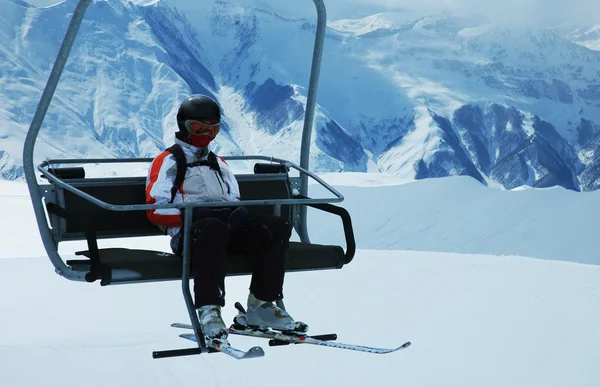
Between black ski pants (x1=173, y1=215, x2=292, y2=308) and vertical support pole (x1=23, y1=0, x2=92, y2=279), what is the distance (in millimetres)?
562

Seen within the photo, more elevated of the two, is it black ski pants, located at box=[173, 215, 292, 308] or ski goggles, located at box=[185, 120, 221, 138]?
ski goggles, located at box=[185, 120, 221, 138]

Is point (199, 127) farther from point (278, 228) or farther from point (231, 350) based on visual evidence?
point (231, 350)

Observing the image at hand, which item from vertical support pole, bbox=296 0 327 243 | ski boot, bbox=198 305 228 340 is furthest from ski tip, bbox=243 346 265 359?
vertical support pole, bbox=296 0 327 243

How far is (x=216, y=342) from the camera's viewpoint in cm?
369

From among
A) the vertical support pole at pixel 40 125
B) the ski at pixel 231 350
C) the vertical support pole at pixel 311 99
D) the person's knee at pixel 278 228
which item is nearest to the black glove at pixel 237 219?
the person's knee at pixel 278 228

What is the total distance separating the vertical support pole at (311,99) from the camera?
4.88 meters

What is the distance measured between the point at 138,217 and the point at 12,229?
927 centimetres

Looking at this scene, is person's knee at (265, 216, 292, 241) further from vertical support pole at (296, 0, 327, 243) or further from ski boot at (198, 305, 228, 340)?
vertical support pole at (296, 0, 327, 243)

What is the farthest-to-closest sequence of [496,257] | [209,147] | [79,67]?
[79,67], [496,257], [209,147]

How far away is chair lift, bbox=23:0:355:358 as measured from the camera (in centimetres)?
371

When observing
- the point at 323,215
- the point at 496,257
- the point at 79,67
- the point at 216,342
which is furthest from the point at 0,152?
the point at 216,342

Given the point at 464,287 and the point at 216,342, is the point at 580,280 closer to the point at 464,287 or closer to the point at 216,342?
the point at 464,287

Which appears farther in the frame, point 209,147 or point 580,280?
point 580,280

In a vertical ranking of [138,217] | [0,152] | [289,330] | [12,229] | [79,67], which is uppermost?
[138,217]
